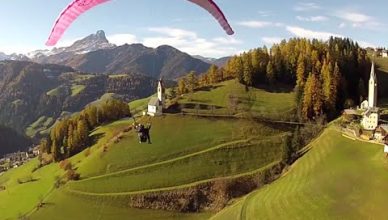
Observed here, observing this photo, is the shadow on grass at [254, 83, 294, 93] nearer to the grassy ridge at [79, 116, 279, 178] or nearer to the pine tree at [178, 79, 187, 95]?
the pine tree at [178, 79, 187, 95]

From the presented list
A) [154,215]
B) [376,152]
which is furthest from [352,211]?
[154,215]

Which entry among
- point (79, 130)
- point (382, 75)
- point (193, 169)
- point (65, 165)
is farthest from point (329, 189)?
point (79, 130)

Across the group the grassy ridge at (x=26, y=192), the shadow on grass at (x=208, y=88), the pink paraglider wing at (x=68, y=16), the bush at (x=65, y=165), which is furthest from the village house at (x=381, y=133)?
the pink paraglider wing at (x=68, y=16)

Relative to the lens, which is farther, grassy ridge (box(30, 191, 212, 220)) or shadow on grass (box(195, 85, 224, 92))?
shadow on grass (box(195, 85, 224, 92))

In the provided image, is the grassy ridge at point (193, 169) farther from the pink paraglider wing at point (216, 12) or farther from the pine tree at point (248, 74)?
the pink paraglider wing at point (216, 12)

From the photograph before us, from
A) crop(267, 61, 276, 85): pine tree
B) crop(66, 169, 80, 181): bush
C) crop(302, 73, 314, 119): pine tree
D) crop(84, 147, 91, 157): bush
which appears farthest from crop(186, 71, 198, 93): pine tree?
crop(66, 169, 80, 181): bush

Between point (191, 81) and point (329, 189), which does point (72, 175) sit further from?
point (329, 189)
